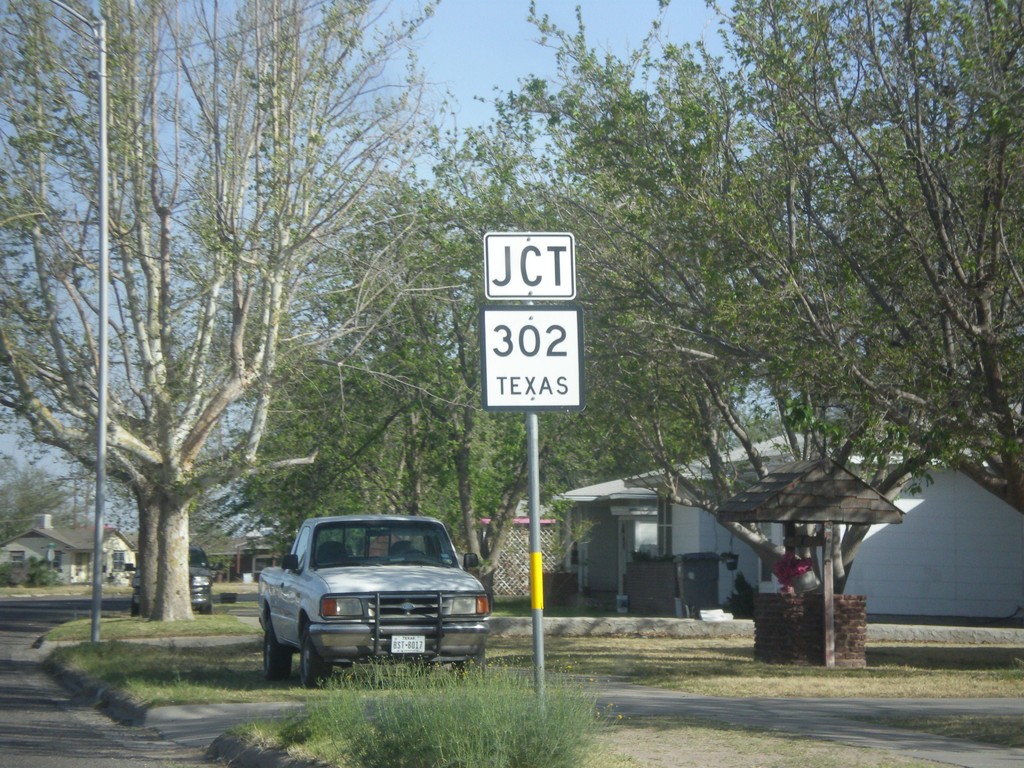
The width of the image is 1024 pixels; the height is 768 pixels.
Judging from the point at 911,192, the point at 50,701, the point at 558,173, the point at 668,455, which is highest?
the point at 558,173

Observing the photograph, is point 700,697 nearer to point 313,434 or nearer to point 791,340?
point 791,340

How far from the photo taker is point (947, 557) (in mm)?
25812

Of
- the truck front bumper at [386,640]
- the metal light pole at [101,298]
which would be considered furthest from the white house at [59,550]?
the truck front bumper at [386,640]

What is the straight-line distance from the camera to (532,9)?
16.9 meters

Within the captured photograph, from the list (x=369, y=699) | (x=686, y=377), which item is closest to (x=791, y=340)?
(x=686, y=377)

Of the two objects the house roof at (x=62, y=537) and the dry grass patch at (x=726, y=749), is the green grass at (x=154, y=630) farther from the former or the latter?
the house roof at (x=62, y=537)

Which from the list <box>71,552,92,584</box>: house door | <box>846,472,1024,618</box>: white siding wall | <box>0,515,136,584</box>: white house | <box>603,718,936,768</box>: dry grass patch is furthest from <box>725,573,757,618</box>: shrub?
<box>71,552,92,584</box>: house door

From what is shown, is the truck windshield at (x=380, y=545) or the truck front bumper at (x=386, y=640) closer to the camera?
the truck front bumper at (x=386, y=640)

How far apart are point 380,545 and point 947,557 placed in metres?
15.7

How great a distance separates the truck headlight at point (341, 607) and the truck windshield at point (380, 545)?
1.21m

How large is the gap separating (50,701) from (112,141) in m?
10.6

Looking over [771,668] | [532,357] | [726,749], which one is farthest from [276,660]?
[532,357]

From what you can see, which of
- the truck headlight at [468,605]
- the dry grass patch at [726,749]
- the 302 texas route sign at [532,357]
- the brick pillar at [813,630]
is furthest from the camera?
the brick pillar at [813,630]

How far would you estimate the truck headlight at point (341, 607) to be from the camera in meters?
12.7
